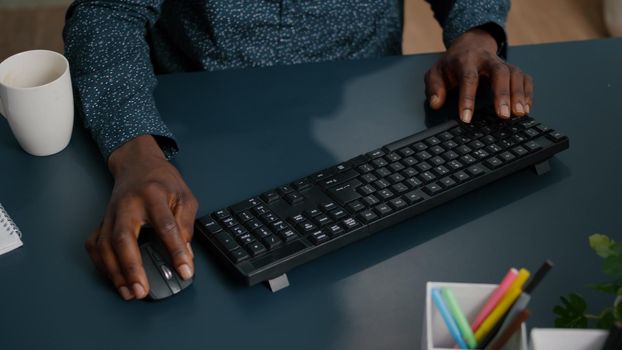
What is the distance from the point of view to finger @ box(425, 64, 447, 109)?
41.3 inches

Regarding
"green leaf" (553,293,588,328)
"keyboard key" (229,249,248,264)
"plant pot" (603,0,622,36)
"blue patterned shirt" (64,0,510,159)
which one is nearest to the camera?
"green leaf" (553,293,588,328)

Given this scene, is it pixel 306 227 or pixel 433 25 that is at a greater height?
pixel 306 227

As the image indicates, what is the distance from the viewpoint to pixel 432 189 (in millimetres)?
890

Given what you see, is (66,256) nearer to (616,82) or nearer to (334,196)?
(334,196)

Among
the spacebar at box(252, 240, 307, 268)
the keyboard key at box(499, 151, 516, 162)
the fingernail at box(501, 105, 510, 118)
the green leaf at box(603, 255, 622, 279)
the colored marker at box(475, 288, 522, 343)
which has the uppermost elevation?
the green leaf at box(603, 255, 622, 279)

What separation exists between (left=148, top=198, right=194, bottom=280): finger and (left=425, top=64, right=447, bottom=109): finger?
14.7 inches

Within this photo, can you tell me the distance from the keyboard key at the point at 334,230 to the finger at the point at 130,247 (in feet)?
0.59

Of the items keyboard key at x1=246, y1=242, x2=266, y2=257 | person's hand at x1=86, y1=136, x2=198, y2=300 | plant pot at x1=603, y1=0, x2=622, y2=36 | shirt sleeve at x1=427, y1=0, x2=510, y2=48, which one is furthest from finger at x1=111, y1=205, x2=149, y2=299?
plant pot at x1=603, y1=0, x2=622, y2=36

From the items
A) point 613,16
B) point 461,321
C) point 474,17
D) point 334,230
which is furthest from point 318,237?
point 613,16

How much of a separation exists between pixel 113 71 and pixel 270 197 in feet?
0.97

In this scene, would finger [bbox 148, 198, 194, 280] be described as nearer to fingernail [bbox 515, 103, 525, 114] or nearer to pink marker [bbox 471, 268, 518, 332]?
pink marker [bbox 471, 268, 518, 332]

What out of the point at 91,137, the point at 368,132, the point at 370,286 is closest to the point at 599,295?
the point at 370,286

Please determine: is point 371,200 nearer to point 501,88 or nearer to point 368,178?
point 368,178

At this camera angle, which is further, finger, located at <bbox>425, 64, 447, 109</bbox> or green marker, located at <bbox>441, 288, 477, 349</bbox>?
finger, located at <bbox>425, 64, 447, 109</bbox>
